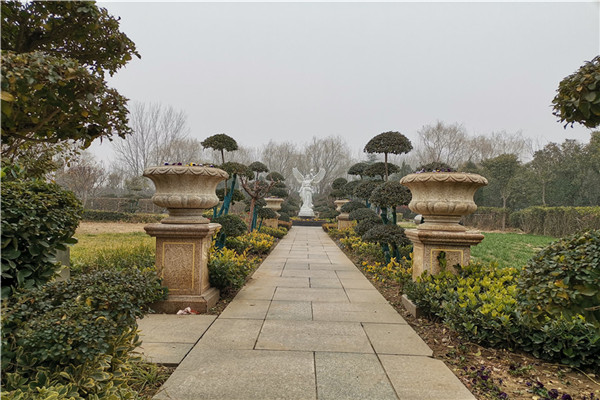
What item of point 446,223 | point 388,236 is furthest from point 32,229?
point 388,236

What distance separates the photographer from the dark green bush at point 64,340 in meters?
1.70

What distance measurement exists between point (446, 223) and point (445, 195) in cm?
36

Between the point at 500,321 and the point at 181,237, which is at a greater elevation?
the point at 181,237

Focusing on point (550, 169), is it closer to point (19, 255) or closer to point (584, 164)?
point (584, 164)

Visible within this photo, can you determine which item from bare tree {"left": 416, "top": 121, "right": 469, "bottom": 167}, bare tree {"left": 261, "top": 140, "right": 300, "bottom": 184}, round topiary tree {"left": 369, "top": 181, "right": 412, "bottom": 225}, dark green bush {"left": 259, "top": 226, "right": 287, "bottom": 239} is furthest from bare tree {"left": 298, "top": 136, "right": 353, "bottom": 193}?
round topiary tree {"left": 369, "top": 181, "right": 412, "bottom": 225}

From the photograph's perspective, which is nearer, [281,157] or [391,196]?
[391,196]

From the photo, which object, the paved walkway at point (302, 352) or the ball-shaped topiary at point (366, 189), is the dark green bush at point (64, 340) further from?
the ball-shaped topiary at point (366, 189)

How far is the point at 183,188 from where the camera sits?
392cm

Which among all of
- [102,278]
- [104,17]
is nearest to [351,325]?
[102,278]

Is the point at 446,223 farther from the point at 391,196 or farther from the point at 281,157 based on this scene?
the point at 281,157

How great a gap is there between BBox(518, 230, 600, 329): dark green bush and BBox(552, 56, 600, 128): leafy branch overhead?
636 mm

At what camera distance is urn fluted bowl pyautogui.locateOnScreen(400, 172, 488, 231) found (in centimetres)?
386

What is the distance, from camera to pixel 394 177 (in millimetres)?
35031

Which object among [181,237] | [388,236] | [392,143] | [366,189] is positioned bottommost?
[388,236]
